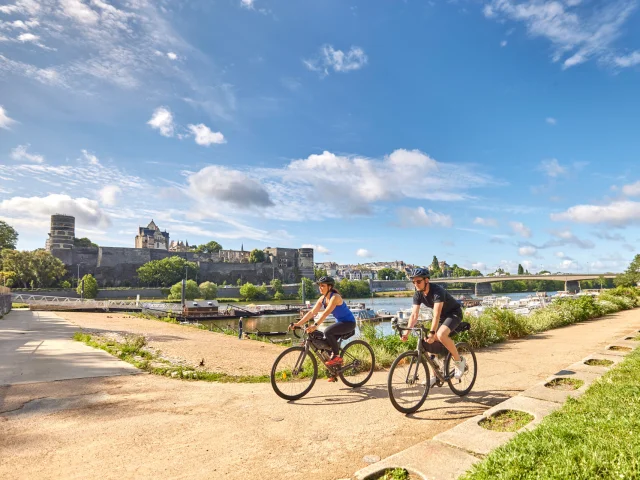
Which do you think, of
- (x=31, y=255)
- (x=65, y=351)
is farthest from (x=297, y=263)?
(x=65, y=351)

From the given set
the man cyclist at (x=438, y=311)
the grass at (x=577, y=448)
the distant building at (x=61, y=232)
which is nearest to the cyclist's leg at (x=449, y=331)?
the man cyclist at (x=438, y=311)

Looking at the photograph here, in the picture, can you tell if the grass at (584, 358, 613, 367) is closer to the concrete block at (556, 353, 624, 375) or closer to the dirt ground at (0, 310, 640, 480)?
the concrete block at (556, 353, 624, 375)

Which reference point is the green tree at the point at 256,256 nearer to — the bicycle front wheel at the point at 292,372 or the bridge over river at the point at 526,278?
the bridge over river at the point at 526,278

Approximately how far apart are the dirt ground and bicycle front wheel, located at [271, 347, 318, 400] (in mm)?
199

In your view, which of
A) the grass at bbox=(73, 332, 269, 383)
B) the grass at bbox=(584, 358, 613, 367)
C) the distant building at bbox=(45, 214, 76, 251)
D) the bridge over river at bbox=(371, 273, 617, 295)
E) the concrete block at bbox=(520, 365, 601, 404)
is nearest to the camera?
the concrete block at bbox=(520, 365, 601, 404)

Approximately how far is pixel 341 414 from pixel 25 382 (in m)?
5.86

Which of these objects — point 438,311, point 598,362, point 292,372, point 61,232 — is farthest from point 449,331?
point 61,232

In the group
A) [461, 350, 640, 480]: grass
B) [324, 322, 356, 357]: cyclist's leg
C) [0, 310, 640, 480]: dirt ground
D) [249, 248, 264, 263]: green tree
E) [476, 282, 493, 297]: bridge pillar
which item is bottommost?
[476, 282, 493, 297]: bridge pillar

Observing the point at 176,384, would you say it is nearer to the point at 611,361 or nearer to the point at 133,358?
the point at 133,358

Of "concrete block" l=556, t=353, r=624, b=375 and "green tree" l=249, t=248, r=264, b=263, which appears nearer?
"concrete block" l=556, t=353, r=624, b=375

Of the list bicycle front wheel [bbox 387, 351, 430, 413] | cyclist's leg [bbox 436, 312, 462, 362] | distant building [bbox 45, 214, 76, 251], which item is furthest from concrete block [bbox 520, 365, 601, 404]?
distant building [bbox 45, 214, 76, 251]

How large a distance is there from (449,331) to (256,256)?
146565 millimetres

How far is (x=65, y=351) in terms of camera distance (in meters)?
10.9

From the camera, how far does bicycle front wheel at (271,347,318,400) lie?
19.6 ft
